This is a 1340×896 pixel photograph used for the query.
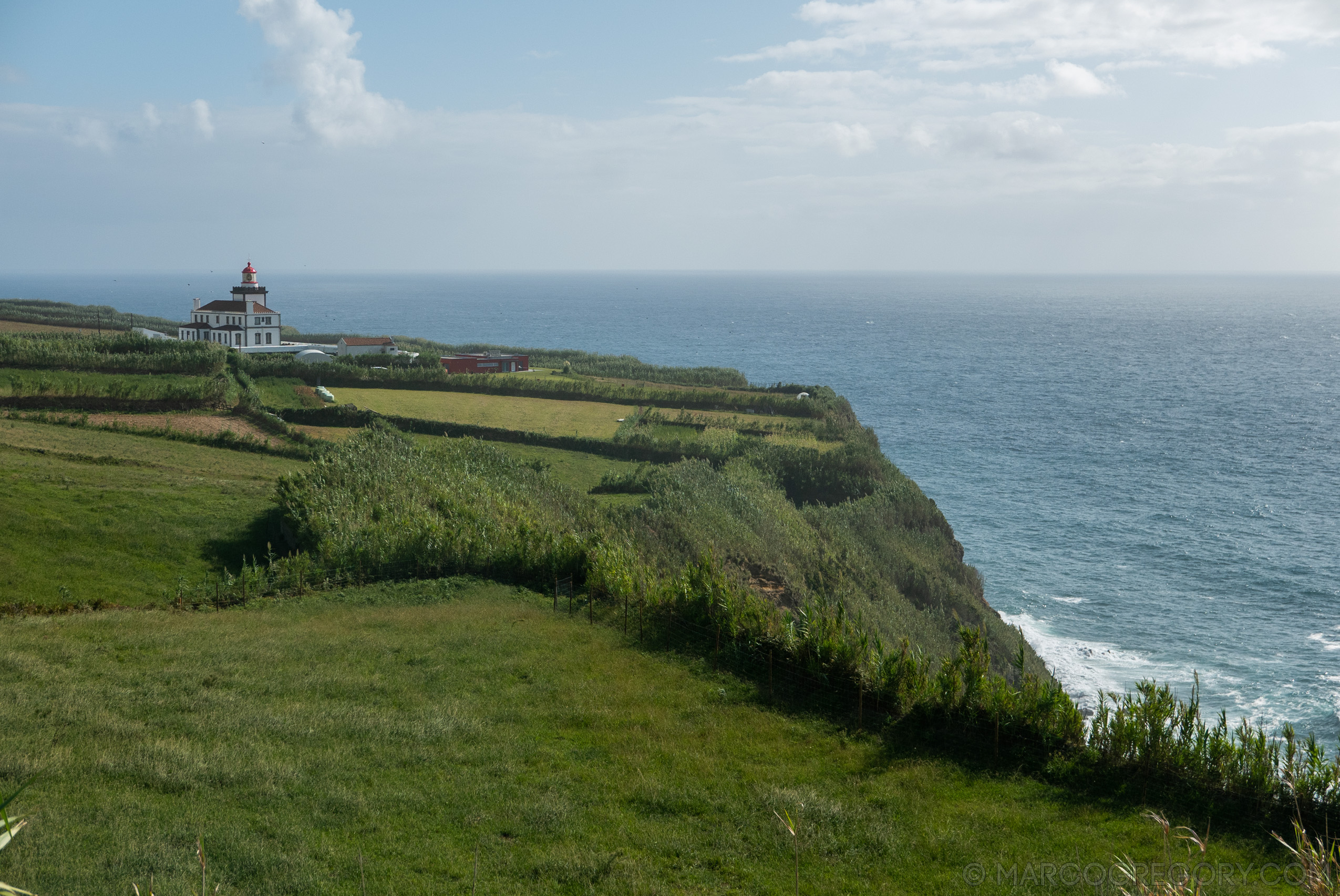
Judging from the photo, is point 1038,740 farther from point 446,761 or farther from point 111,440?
point 111,440

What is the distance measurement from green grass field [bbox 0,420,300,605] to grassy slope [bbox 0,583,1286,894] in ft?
16.6

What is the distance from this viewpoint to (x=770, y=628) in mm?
25156

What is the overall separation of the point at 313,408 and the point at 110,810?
5407 cm

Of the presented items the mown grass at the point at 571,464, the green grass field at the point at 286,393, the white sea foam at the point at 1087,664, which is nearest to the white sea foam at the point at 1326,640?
the white sea foam at the point at 1087,664

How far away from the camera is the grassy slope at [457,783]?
549 inches

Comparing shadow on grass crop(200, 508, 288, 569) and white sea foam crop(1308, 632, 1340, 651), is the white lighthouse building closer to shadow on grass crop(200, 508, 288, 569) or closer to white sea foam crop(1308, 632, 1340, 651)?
shadow on grass crop(200, 508, 288, 569)

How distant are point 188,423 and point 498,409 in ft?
78.6

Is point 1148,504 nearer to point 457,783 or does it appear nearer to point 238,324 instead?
point 457,783

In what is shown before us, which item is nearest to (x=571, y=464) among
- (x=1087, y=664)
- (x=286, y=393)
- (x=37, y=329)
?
(x=286, y=393)

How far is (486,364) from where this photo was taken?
95062mm

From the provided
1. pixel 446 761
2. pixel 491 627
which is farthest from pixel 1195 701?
pixel 491 627

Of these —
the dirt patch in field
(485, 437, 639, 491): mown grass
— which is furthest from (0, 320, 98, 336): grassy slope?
(485, 437, 639, 491): mown grass

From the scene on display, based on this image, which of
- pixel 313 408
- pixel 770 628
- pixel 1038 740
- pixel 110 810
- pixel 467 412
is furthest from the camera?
pixel 467 412

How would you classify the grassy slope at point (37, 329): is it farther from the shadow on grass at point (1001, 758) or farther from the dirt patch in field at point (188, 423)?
the shadow on grass at point (1001, 758)
